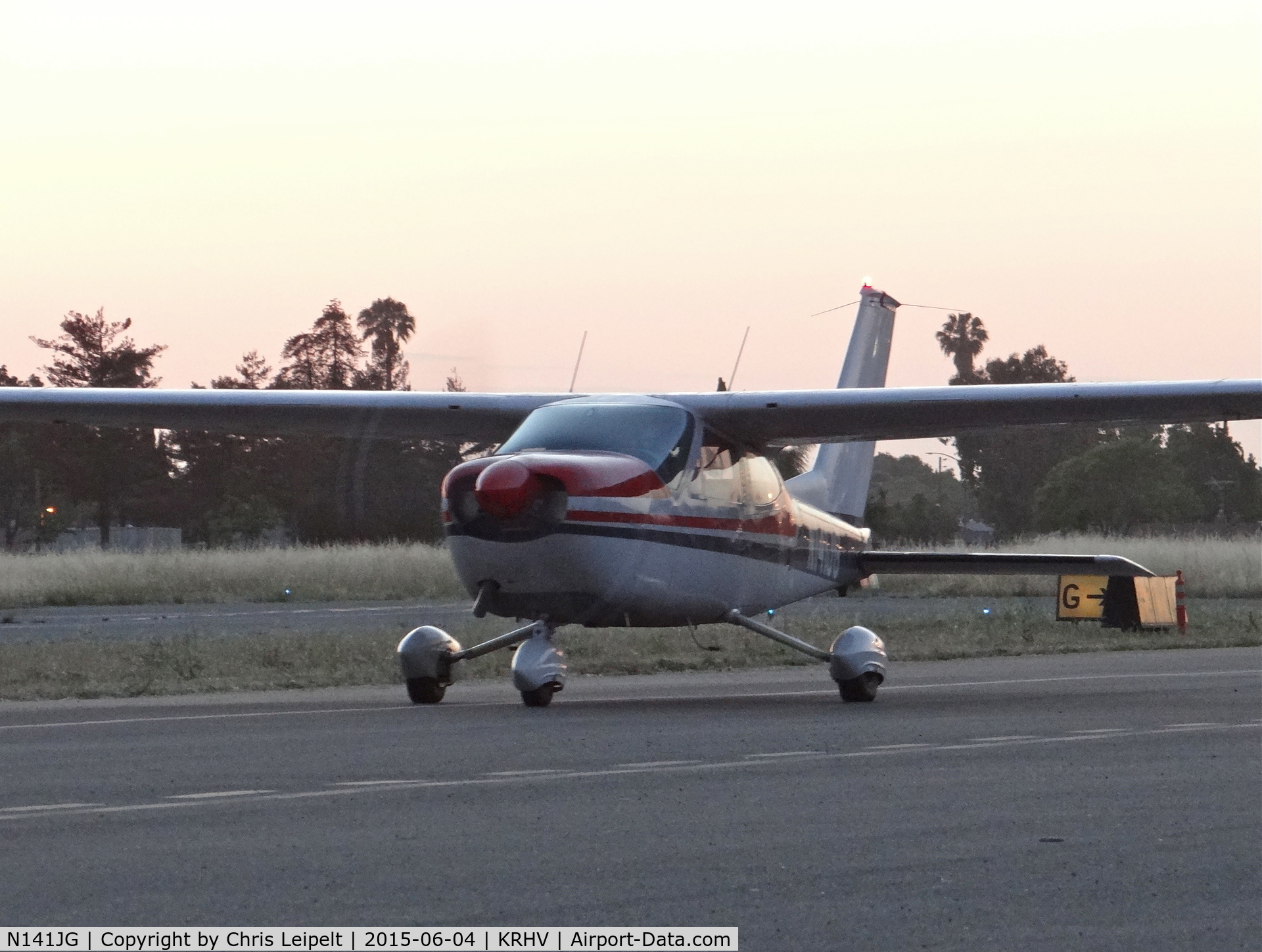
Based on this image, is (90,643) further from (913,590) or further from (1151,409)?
(913,590)

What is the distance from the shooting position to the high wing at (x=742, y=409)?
1534 cm

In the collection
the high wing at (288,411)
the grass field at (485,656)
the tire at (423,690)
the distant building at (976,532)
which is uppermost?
the high wing at (288,411)

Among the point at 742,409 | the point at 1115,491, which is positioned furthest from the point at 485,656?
the point at 1115,491

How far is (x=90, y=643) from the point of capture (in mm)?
21531

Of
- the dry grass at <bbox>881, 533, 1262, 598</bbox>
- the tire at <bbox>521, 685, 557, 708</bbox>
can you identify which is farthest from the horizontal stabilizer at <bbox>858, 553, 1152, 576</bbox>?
the dry grass at <bbox>881, 533, 1262, 598</bbox>

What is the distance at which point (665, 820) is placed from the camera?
294 inches

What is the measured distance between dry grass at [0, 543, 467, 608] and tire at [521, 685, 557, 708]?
25286 mm

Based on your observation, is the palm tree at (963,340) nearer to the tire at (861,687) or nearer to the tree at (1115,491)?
the tree at (1115,491)

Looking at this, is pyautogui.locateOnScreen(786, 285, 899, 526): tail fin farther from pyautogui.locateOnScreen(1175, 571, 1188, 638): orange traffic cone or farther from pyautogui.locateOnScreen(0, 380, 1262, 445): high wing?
pyautogui.locateOnScreen(1175, 571, 1188, 638): orange traffic cone

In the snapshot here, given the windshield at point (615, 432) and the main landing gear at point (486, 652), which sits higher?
the windshield at point (615, 432)

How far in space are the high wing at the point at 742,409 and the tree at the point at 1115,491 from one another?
232 feet

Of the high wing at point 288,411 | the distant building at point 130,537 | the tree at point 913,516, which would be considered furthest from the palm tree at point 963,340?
the high wing at point 288,411

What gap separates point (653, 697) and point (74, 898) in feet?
32.5

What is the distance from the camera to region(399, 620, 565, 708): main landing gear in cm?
1379
